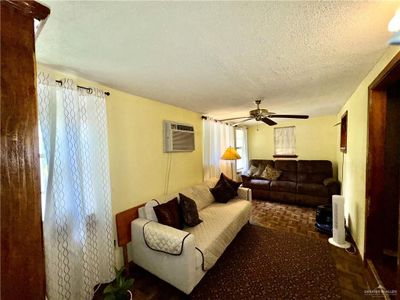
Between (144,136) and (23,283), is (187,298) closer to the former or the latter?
(23,283)

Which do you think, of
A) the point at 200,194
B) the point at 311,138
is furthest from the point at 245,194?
the point at 311,138

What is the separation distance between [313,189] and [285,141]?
1728 millimetres

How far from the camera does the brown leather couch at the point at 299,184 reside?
384cm

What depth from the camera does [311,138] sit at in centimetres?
480

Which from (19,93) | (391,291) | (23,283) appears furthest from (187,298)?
(19,93)

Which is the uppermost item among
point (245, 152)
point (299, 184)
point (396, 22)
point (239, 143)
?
point (396, 22)

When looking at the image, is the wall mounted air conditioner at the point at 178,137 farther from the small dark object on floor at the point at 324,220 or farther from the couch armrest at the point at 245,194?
the small dark object on floor at the point at 324,220

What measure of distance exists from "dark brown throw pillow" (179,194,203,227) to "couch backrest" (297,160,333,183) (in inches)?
128

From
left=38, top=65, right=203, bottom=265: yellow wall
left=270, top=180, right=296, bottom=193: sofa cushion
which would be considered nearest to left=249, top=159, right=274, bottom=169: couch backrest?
left=270, top=180, right=296, bottom=193: sofa cushion

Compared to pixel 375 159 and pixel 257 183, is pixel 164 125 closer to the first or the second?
pixel 375 159

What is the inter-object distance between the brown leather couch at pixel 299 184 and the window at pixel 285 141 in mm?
475

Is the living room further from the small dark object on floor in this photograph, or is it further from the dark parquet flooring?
the small dark object on floor

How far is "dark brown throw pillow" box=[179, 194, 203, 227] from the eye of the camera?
230 centimetres

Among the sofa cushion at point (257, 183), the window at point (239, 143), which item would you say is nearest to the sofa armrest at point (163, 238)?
the sofa cushion at point (257, 183)
